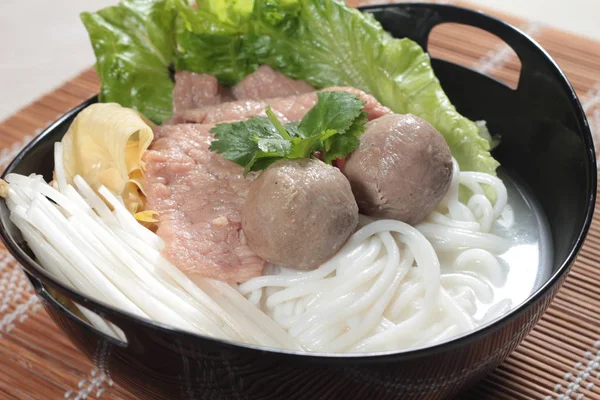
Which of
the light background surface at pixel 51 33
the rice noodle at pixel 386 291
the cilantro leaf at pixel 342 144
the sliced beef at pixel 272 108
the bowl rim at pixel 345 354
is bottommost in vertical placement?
the light background surface at pixel 51 33

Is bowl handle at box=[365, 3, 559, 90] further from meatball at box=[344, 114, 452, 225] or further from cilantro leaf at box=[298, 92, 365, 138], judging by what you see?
cilantro leaf at box=[298, 92, 365, 138]

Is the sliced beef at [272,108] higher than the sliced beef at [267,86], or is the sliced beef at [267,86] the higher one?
the sliced beef at [272,108]

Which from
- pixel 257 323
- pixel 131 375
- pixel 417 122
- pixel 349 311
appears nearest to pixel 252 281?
pixel 257 323

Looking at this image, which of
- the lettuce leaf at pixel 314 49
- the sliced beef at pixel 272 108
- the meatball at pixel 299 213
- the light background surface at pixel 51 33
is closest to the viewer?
the meatball at pixel 299 213

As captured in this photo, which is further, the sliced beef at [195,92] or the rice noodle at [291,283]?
the sliced beef at [195,92]

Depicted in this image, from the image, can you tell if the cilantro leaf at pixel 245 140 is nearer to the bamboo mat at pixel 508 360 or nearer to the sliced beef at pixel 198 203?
the sliced beef at pixel 198 203

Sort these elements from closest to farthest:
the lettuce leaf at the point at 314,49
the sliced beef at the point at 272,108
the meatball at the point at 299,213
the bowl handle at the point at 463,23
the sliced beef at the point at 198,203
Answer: the meatball at the point at 299,213 < the sliced beef at the point at 198,203 < the sliced beef at the point at 272,108 < the bowl handle at the point at 463,23 < the lettuce leaf at the point at 314,49

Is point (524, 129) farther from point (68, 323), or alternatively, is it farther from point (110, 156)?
point (68, 323)

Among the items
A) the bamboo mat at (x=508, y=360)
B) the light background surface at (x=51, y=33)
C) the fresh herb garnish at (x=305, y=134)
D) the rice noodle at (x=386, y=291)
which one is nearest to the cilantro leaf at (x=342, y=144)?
the fresh herb garnish at (x=305, y=134)
